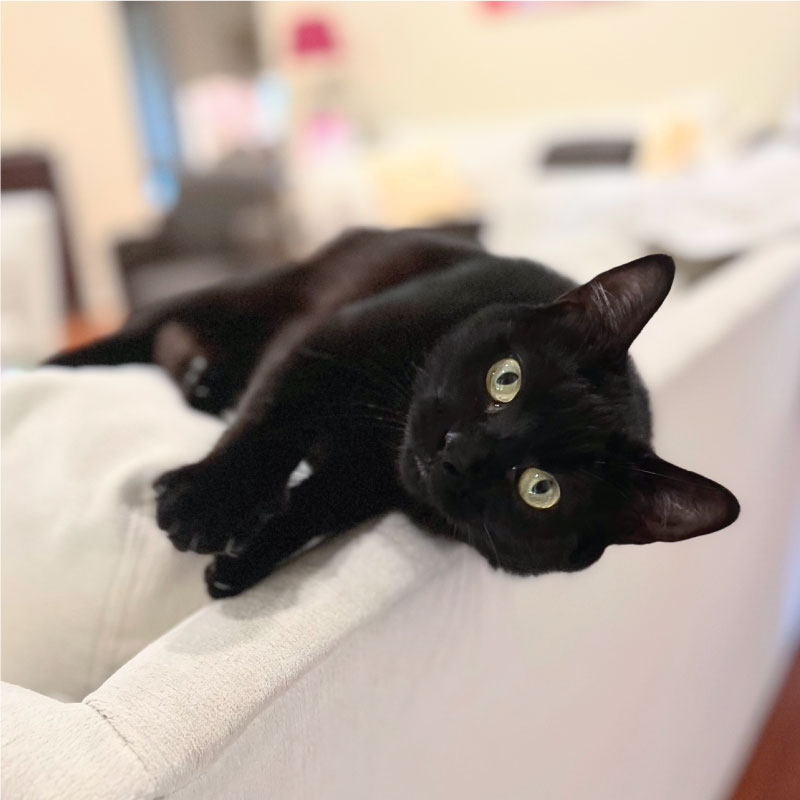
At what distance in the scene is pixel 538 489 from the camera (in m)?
0.59

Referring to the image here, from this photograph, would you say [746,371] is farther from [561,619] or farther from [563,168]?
[563,168]

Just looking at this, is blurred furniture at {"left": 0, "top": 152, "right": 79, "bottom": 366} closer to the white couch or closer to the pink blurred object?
the white couch

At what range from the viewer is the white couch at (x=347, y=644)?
426 millimetres

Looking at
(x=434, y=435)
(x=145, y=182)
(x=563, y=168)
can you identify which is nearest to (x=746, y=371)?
(x=434, y=435)

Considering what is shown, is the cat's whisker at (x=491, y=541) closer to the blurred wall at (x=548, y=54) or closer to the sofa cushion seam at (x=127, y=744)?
the sofa cushion seam at (x=127, y=744)

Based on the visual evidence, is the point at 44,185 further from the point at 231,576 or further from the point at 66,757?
the point at 66,757

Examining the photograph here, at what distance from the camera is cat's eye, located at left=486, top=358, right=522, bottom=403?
613mm

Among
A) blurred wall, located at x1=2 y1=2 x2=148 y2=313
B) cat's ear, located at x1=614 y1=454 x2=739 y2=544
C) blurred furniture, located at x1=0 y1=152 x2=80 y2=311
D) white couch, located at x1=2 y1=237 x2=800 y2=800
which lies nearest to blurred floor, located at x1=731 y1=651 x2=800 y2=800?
white couch, located at x1=2 y1=237 x2=800 y2=800

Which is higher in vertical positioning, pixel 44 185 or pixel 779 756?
pixel 44 185

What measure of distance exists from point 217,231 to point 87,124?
88cm

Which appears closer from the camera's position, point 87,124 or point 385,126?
point 87,124

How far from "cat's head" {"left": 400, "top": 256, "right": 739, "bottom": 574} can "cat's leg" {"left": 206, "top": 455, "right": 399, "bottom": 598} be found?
40 mm

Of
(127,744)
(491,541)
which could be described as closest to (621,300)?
(491,541)

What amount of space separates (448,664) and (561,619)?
187 mm
